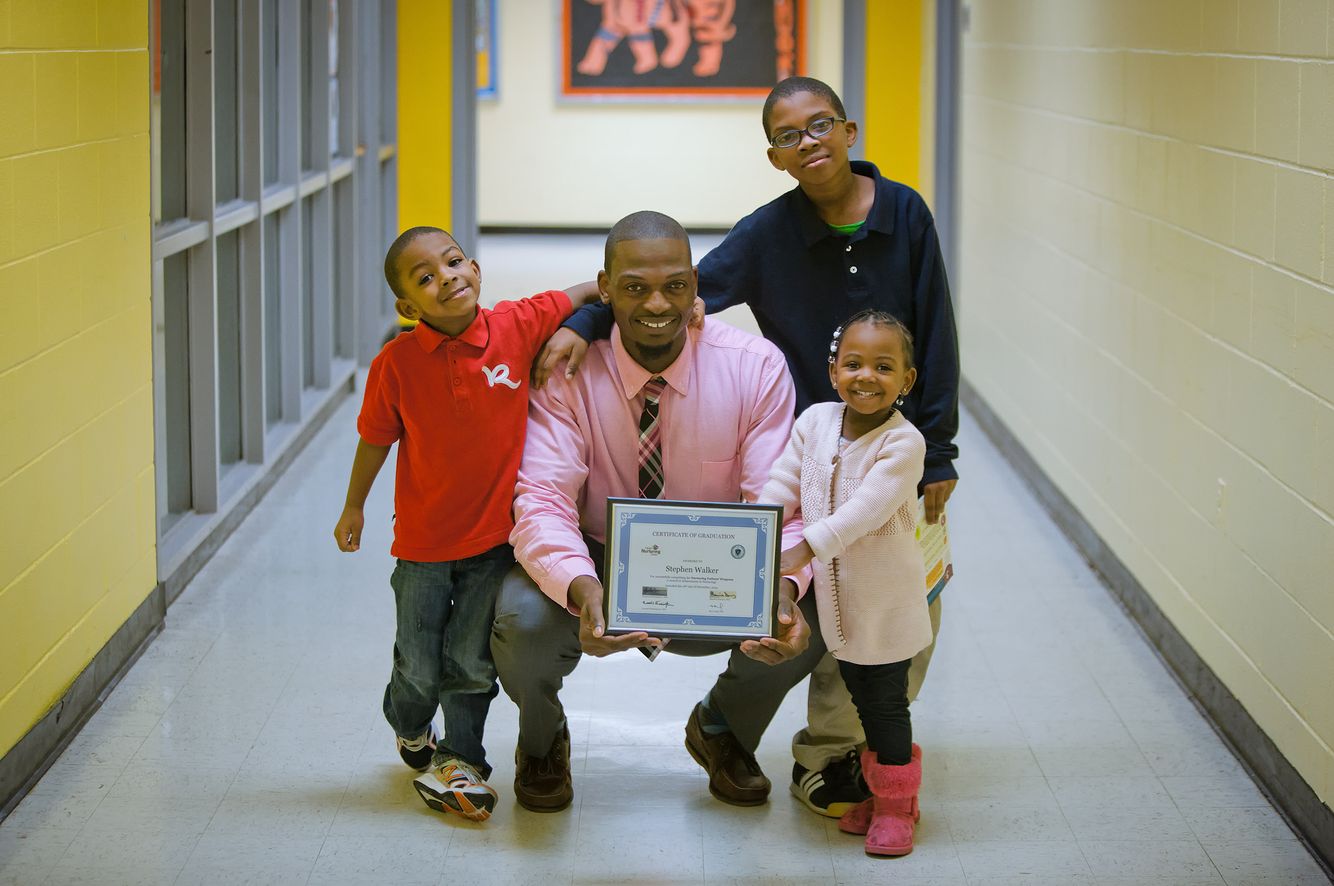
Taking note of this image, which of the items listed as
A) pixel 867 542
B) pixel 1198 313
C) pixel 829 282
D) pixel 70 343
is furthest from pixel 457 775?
pixel 1198 313

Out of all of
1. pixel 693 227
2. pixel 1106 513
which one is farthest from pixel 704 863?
pixel 693 227

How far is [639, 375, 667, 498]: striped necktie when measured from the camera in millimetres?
2885

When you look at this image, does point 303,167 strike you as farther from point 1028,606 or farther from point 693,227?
point 693,227

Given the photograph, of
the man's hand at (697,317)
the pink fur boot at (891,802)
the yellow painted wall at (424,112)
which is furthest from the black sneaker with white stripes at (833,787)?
the yellow painted wall at (424,112)

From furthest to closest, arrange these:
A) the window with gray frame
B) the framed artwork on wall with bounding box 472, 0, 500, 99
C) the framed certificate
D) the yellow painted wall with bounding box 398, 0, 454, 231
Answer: the framed artwork on wall with bounding box 472, 0, 500, 99 < the yellow painted wall with bounding box 398, 0, 454, 231 < the window with gray frame < the framed certificate

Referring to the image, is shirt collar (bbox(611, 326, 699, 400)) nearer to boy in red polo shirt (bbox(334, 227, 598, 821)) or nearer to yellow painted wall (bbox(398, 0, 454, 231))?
boy in red polo shirt (bbox(334, 227, 598, 821))

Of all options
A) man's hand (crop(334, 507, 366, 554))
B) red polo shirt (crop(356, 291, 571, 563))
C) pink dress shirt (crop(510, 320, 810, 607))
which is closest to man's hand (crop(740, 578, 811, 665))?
pink dress shirt (crop(510, 320, 810, 607))

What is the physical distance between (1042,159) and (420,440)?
11.1 ft

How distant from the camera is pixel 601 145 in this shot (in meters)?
12.3

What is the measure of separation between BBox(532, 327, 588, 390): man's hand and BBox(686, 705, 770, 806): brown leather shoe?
709 millimetres

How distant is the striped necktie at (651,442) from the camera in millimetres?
2885

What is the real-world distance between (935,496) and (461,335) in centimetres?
89

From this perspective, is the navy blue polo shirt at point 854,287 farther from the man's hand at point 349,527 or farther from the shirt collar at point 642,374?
the man's hand at point 349,527

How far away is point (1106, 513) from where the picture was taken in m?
4.54
